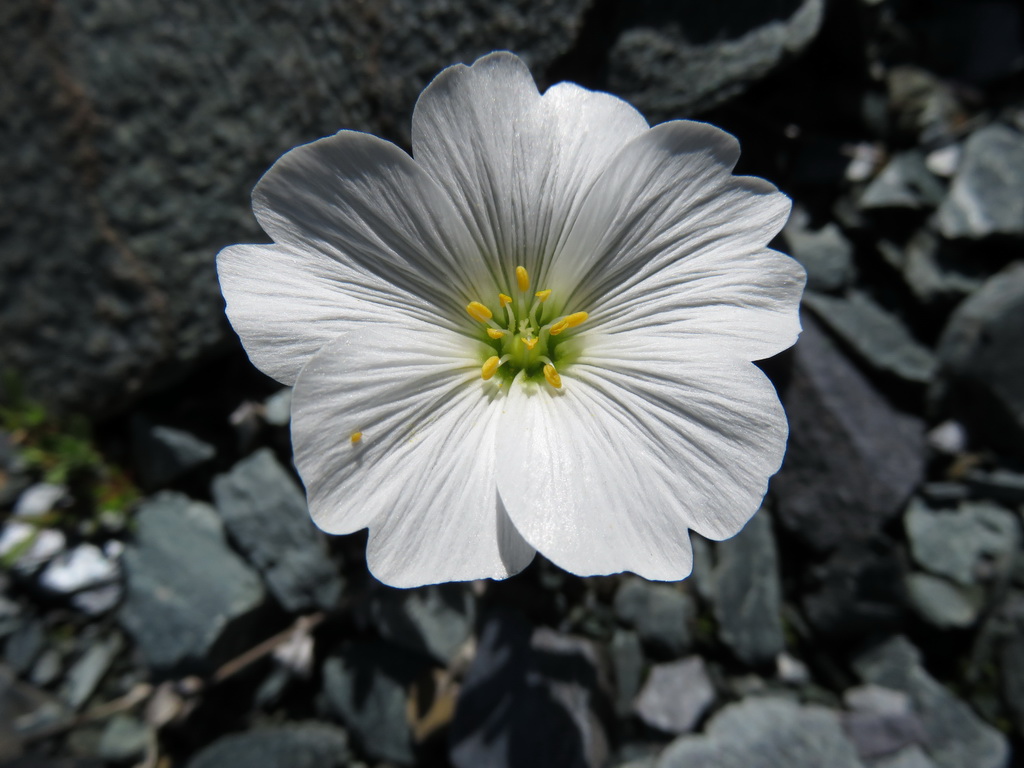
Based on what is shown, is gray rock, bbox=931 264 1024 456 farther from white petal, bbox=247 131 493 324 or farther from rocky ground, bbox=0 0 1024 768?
white petal, bbox=247 131 493 324

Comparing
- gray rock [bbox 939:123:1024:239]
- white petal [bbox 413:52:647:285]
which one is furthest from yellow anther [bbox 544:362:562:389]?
gray rock [bbox 939:123:1024:239]

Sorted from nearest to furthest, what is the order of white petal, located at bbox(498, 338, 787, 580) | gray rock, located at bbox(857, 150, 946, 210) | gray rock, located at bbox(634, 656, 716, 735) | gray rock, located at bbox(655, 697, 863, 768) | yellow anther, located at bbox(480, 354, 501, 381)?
white petal, located at bbox(498, 338, 787, 580) < yellow anther, located at bbox(480, 354, 501, 381) < gray rock, located at bbox(655, 697, 863, 768) < gray rock, located at bbox(634, 656, 716, 735) < gray rock, located at bbox(857, 150, 946, 210)

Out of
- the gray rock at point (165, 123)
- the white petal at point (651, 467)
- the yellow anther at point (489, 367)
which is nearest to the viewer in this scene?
the white petal at point (651, 467)

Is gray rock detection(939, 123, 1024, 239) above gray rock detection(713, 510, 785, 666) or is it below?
above

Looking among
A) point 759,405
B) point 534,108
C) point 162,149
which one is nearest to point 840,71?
point 534,108

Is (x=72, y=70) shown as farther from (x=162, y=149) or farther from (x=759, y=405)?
(x=759, y=405)

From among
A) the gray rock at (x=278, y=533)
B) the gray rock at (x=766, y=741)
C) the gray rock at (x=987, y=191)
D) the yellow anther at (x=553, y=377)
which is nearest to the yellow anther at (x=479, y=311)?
the yellow anther at (x=553, y=377)

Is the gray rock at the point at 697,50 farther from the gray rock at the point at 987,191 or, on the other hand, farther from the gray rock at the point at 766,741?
the gray rock at the point at 766,741
